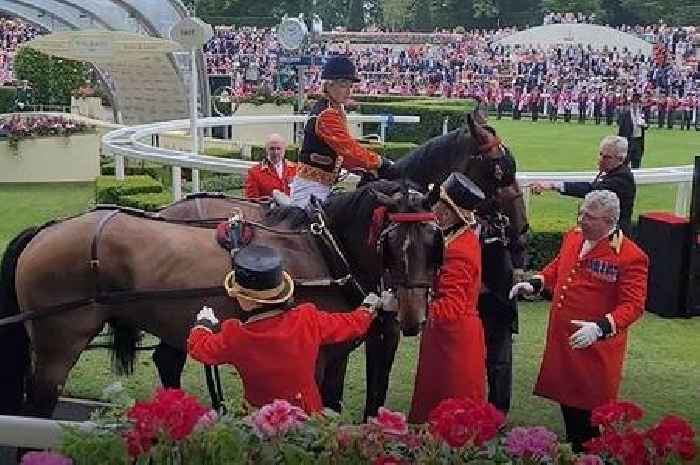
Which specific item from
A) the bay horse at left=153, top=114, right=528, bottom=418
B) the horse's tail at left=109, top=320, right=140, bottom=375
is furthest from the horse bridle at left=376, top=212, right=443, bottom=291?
the horse's tail at left=109, top=320, right=140, bottom=375

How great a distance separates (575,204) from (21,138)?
8492 mm

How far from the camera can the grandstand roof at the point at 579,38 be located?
4103 cm

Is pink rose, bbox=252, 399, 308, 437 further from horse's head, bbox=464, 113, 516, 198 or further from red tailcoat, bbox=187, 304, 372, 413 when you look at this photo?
horse's head, bbox=464, 113, 516, 198

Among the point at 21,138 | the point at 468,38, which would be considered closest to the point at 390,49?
the point at 468,38

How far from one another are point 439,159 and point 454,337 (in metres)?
1.02

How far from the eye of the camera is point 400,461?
7.90 feet

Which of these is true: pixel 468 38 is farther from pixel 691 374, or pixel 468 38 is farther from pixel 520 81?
pixel 691 374

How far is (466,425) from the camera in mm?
2484

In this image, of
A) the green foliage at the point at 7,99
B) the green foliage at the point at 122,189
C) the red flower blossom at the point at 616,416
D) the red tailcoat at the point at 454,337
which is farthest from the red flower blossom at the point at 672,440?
the green foliage at the point at 7,99

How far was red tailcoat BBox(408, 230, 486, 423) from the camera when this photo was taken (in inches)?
162

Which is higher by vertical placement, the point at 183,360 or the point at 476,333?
the point at 476,333

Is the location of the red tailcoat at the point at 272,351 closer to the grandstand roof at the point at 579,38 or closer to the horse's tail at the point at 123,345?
the horse's tail at the point at 123,345

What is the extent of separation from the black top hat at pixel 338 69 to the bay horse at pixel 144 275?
97 centimetres

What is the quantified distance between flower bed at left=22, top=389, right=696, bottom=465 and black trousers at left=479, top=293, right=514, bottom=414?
8.15ft
